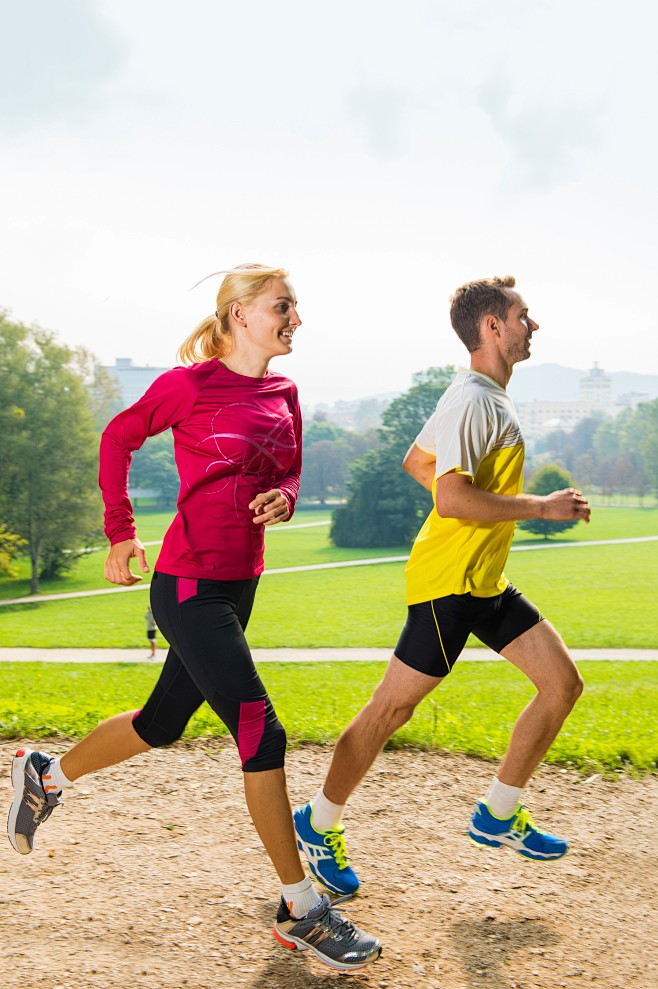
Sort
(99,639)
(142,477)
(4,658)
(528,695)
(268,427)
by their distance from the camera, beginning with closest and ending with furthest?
Answer: (268,427) < (528,695) < (4,658) < (99,639) < (142,477)

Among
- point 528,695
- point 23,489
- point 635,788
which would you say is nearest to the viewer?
point 635,788

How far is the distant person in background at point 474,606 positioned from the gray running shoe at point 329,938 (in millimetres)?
456

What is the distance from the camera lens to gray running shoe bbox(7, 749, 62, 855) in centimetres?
351

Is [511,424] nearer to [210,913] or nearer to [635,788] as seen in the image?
[210,913]

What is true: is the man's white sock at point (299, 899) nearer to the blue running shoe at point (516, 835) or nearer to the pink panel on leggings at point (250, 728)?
the pink panel on leggings at point (250, 728)

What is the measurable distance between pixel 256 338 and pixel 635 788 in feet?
9.36

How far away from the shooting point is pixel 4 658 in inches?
962

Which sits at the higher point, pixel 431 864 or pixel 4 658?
pixel 431 864

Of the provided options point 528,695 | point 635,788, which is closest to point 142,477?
point 528,695

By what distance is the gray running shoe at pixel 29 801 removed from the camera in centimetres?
351

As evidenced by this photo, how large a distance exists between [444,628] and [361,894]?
3.18 ft

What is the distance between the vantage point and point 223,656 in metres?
2.98

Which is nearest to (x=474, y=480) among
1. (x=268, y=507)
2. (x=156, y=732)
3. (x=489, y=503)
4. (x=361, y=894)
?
(x=489, y=503)

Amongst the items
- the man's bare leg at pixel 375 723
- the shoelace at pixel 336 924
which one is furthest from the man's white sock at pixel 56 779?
the shoelace at pixel 336 924
